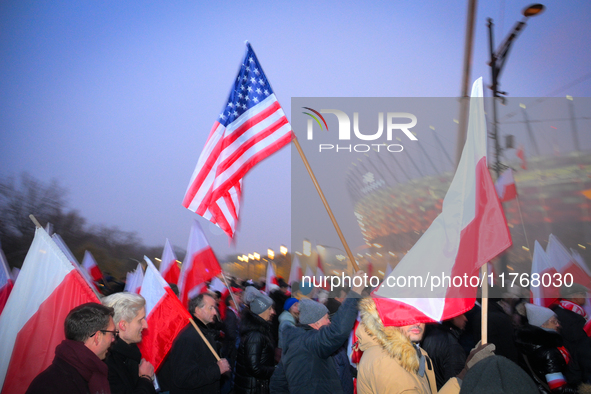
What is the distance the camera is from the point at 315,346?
3400 mm

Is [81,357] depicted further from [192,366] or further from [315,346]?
[192,366]

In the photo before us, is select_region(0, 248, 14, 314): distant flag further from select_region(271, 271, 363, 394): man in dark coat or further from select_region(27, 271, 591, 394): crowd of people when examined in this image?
select_region(271, 271, 363, 394): man in dark coat

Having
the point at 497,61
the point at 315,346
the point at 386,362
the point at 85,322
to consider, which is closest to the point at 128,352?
the point at 85,322

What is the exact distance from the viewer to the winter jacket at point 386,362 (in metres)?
2.78

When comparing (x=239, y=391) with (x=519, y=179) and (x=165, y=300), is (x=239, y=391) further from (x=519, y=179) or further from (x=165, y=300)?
(x=519, y=179)

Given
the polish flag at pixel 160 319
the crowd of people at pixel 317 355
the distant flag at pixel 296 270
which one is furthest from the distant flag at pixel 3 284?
the distant flag at pixel 296 270

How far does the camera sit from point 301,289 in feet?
24.6

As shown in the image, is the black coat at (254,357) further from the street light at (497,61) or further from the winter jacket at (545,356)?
the street light at (497,61)

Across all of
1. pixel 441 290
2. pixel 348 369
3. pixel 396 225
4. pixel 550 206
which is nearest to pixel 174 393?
pixel 348 369

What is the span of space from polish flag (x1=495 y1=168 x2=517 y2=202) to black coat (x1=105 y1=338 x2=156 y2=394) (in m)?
8.02

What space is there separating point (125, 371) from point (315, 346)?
1.45 m

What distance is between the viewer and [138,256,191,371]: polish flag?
425 centimetres

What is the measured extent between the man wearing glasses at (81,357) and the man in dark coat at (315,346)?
4.63ft

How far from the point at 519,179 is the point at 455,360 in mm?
25487
